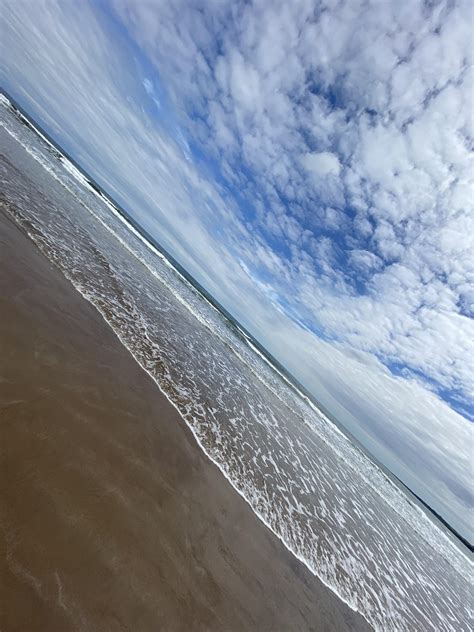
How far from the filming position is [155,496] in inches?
191

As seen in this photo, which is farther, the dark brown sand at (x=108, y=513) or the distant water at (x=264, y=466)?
the distant water at (x=264, y=466)

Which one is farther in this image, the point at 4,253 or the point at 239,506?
the point at 4,253

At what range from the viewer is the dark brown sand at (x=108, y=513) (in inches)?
121

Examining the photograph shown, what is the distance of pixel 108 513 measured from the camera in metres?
3.97

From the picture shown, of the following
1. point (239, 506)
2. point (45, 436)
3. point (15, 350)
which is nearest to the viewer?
point (45, 436)

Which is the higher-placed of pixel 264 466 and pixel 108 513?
pixel 264 466

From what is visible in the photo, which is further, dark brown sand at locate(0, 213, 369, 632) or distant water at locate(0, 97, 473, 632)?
distant water at locate(0, 97, 473, 632)

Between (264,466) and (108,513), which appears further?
(264,466)

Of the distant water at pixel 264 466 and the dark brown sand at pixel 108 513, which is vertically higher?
the distant water at pixel 264 466

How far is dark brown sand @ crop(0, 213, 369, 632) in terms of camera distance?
3.06 m

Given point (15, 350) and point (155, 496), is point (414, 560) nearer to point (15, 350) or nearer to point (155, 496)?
point (155, 496)

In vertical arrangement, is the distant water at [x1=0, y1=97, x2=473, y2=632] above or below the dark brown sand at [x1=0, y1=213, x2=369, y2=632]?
above

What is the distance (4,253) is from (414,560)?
19.9m

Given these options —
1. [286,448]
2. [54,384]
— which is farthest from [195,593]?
[286,448]
